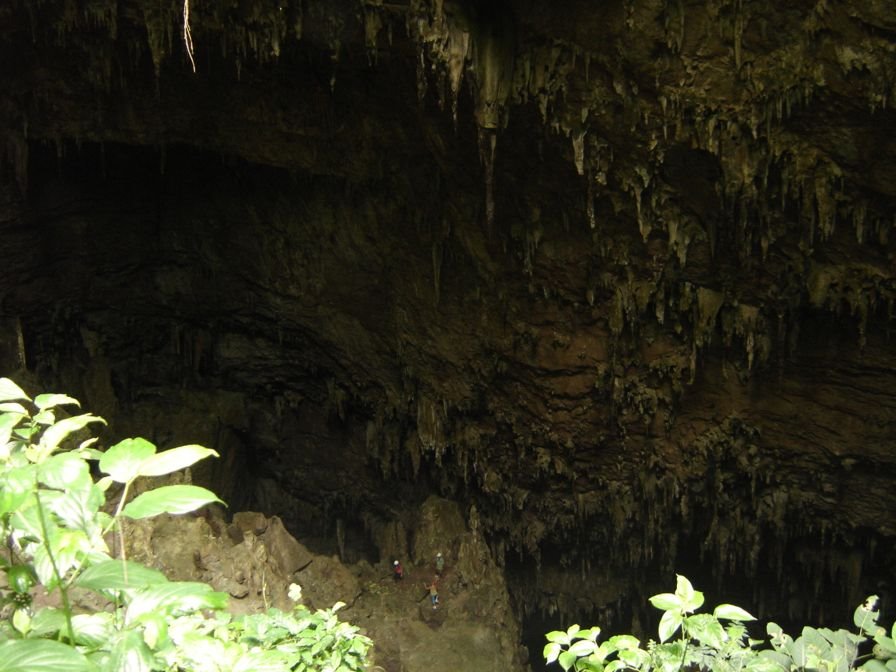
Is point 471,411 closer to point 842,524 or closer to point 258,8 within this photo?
point 842,524

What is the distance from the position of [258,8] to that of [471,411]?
16.5 feet

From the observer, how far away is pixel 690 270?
6.66 m

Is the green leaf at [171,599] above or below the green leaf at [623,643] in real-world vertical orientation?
above

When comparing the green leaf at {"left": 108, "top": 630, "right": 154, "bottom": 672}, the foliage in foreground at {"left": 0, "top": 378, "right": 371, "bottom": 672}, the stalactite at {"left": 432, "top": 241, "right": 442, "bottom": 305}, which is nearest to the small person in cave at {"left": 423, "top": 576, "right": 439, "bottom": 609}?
the stalactite at {"left": 432, "top": 241, "right": 442, "bottom": 305}

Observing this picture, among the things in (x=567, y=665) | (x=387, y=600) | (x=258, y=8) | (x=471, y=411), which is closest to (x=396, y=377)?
(x=471, y=411)

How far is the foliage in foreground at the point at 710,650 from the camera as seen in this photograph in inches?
67.1

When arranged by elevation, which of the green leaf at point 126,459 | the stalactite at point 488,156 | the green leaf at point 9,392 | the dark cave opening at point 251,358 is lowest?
the dark cave opening at point 251,358

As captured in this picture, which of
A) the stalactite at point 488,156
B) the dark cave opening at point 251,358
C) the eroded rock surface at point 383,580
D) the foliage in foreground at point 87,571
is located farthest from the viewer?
the dark cave opening at point 251,358

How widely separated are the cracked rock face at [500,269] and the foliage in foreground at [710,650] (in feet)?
15.3

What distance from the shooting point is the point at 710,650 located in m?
2.04

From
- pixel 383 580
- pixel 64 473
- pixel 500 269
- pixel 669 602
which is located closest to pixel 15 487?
pixel 64 473

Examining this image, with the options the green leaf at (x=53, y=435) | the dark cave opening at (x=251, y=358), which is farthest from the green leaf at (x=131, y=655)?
the dark cave opening at (x=251, y=358)

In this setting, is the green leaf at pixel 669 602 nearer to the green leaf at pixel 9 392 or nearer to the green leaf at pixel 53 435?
the green leaf at pixel 53 435

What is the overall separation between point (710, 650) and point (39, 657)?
1788 millimetres
